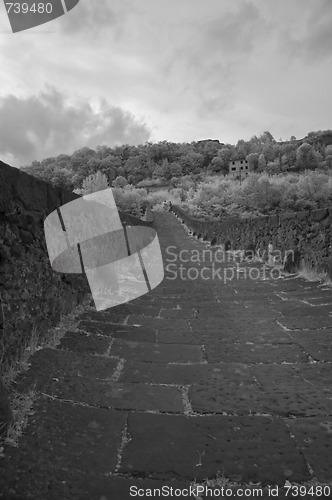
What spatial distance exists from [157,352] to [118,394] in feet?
3.30

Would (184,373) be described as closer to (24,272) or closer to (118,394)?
(118,394)

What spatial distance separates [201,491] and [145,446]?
42cm

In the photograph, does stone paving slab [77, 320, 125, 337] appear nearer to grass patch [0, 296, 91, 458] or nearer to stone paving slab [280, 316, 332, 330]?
grass patch [0, 296, 91, 458]

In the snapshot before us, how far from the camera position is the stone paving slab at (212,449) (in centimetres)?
178

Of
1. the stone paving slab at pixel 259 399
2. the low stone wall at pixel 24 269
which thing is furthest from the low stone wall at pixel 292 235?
the low stone wall at pixel 24 269

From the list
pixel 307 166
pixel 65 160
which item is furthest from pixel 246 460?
pixel 65 160

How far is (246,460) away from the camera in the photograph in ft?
6.12

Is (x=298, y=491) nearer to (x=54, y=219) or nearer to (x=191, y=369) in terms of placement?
(x=191, y=369)

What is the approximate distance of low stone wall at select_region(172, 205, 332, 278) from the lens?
6.76m

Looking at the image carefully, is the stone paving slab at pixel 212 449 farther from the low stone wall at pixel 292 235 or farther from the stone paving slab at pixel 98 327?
the low stone wall at pixel 292 235

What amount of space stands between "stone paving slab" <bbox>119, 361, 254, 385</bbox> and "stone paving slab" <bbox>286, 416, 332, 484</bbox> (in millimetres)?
677

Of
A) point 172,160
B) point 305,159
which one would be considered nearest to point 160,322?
point 305,159

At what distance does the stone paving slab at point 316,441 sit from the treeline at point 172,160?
66560mm

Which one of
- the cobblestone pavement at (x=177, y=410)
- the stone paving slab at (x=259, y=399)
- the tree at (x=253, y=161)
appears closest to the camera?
the cobblestone pavement at (x=177, y=410)
